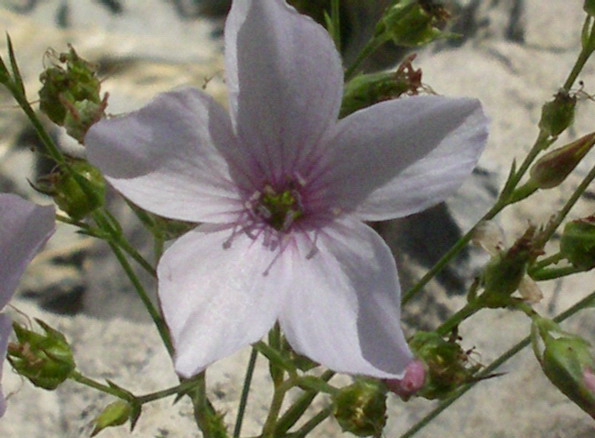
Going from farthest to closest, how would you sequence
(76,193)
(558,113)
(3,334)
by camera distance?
(558,113), (76,193), (3,334)

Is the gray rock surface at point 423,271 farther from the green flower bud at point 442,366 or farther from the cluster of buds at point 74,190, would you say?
the green flower bud at point 442,366

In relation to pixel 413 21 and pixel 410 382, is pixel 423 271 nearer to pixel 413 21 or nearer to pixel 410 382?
pixel 413 21

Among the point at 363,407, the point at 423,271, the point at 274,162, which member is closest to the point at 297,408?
the point at 363,407

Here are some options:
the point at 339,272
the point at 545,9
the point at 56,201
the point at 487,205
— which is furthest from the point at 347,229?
the point at 545,9

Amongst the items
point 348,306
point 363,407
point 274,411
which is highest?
point 348,306

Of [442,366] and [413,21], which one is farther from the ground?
[413,21]

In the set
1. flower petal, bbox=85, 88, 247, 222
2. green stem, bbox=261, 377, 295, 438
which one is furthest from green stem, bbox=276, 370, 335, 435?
flower petal, bbox=85, 88, 247, 222

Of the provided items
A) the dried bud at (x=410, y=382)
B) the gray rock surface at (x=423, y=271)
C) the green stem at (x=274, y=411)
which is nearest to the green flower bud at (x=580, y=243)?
the dried bud at (x=410, y=382)
